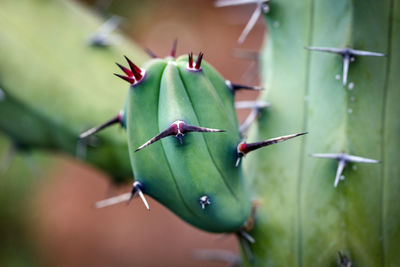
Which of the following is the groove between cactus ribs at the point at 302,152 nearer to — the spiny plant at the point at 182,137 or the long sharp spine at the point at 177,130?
the spiny plant at the point at 182,137

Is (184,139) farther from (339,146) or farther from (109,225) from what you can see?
(109,225)

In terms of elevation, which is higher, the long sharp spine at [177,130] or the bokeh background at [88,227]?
the long sharp spine at [177,130]

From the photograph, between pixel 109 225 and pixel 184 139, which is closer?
pixel 184 139

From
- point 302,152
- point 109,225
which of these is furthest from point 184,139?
point 109,225

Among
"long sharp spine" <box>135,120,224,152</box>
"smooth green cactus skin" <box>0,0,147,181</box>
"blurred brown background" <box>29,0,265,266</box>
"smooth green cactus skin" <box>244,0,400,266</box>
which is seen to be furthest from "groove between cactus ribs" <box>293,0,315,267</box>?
"blurred brown background" <box>29,0,265,266</box>

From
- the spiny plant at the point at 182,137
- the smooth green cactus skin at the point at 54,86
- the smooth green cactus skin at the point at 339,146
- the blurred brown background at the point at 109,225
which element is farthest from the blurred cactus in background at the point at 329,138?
the blurred brown background at the point at 109,225

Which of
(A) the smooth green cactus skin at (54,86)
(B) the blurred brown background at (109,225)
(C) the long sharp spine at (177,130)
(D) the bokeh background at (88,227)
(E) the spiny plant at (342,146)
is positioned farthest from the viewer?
(B) the blurred brown background at (109,225)

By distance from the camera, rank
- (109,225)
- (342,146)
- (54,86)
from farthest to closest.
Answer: (109,225), (54,86), (342,146)

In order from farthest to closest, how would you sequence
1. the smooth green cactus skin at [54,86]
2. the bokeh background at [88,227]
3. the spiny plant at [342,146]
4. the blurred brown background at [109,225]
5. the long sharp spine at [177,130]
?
the blurred brown background at [109,225], the bokeh background at [88,227], the smooth green cactus skin at [54,86], the spiny plant at [342,146], the long sharp spine at [177,130]

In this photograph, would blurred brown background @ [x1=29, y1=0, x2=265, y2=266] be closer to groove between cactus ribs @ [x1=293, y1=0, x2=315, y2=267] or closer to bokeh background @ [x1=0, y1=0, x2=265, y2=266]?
bokeh background @ [x1=0, y1=0, x2=265, y2=266]
